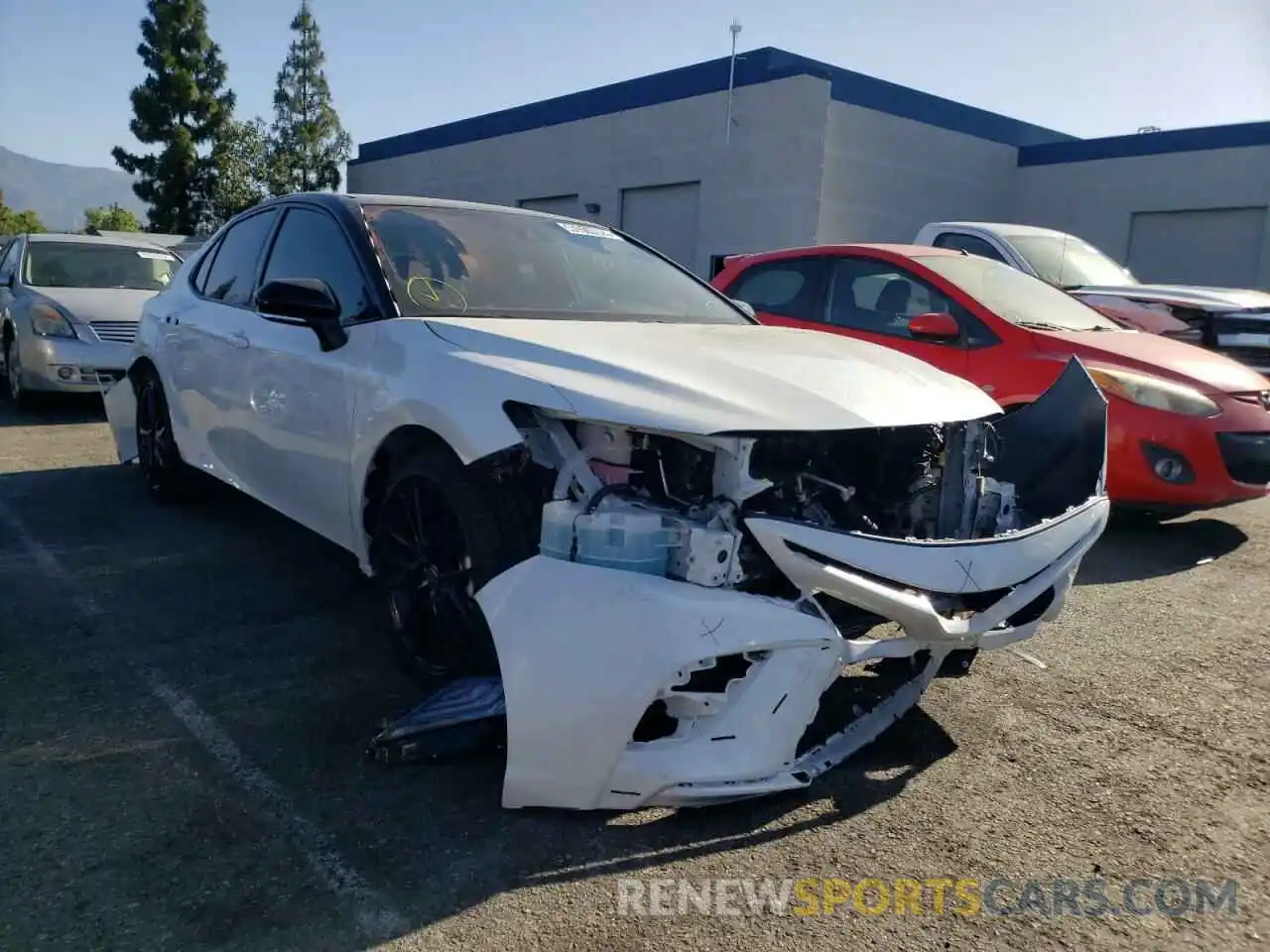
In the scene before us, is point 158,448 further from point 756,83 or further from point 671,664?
point 756,83

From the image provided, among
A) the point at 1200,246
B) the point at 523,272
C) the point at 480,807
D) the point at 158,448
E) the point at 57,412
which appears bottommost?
the point at 480,807

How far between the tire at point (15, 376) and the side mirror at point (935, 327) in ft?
24.0

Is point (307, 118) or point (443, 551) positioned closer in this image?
point (443, 551)

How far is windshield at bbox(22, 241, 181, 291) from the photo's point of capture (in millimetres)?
9227

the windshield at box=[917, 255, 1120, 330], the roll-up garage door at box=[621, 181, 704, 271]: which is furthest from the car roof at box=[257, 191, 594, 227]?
the roll-up garage door at box=[621, 181, 704, 271]

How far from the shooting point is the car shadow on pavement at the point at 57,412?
A: 8.29 m

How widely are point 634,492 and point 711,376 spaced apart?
41 cm

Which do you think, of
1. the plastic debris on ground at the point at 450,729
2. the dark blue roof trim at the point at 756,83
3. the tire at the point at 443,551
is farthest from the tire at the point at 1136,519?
the dark blue roof trim at the point at 756,83

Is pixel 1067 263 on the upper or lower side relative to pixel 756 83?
lower

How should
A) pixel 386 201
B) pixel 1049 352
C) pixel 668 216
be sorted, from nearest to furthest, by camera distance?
pixel 386 201
pixel 1049 352
pixel 668 216

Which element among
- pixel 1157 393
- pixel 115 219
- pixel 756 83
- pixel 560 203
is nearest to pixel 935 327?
pixel 1157 393

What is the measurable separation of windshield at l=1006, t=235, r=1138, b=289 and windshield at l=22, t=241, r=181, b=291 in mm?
7801

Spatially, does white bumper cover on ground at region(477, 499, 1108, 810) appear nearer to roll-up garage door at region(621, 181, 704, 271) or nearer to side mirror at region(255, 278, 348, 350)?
side mirror at region(255, 278, 348, 350)

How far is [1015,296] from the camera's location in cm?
616
